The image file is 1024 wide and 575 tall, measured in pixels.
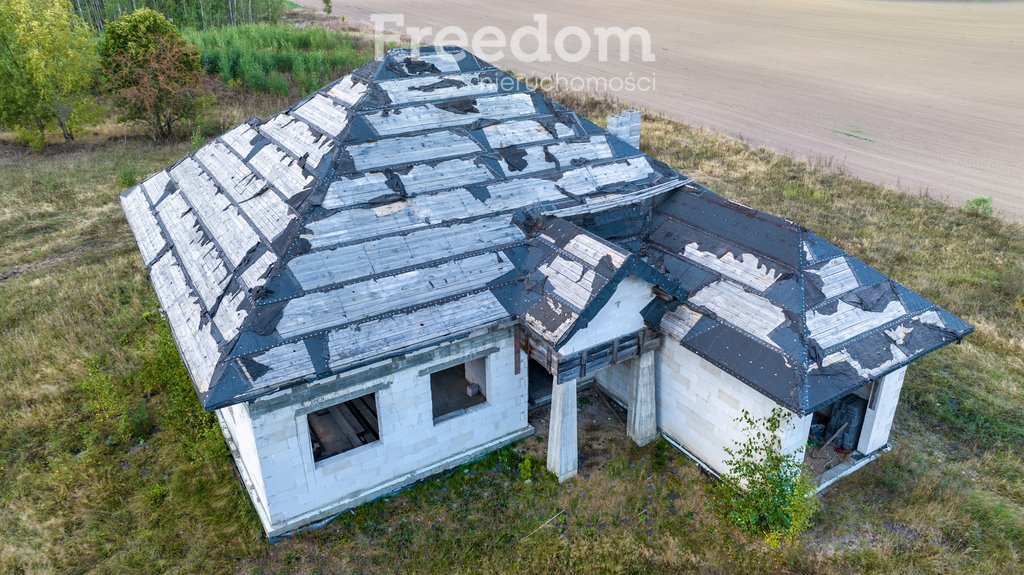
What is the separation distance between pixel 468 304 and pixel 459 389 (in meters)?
3.17

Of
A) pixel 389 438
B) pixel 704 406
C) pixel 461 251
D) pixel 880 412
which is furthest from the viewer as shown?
pixel 880 412

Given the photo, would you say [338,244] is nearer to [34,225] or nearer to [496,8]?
[34,225]

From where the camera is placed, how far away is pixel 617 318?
38.9 feet

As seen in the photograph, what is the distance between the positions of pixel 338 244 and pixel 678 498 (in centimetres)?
802

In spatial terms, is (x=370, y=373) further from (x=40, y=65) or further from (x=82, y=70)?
(x=82, y=70)

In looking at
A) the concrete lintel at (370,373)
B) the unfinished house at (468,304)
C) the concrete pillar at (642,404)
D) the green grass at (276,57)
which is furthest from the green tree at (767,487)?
the green grass at (276,57)

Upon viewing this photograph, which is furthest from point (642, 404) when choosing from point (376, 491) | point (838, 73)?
point (838, 73)

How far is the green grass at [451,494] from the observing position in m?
11.0

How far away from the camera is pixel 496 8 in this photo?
8250cm

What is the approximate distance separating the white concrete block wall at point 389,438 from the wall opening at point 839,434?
603 cm

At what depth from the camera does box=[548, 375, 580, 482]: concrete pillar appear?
39.0ft

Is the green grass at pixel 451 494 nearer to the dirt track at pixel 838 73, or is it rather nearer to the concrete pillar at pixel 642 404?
the concrete pillar at pixel 642 404

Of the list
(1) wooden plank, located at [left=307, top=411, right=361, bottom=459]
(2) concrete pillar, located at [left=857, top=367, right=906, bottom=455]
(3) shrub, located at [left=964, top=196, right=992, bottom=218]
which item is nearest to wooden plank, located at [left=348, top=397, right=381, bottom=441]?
(1) wooden plank, located at [left=307, top=411, right=361, bottom=459]

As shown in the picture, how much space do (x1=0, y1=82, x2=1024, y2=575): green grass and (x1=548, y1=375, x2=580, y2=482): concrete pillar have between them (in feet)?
1.10
